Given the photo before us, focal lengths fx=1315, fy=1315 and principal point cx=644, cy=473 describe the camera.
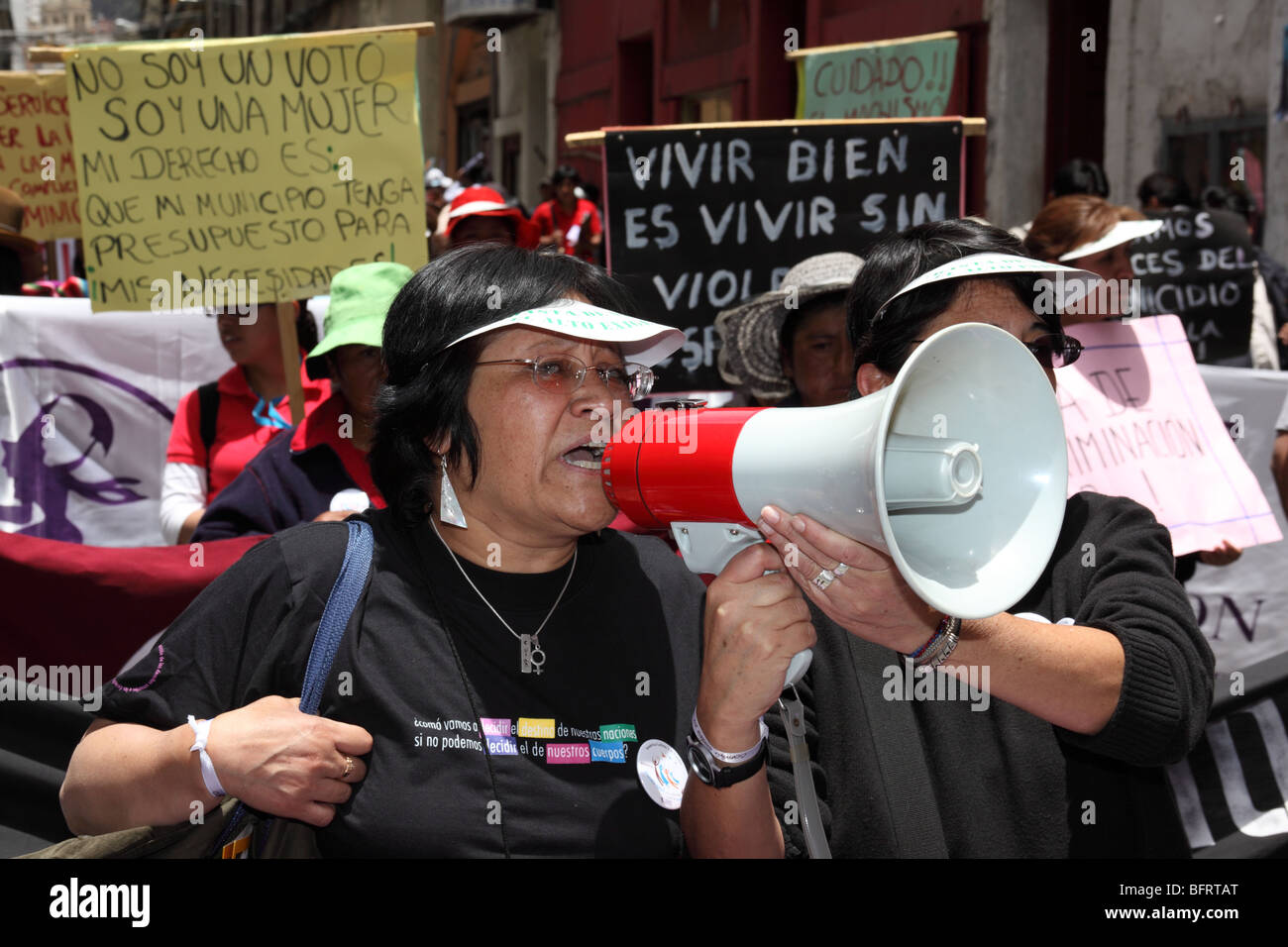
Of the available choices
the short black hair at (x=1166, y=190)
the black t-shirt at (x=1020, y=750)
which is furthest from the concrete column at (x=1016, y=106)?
the black t-shirt at (x=1020, y=750)

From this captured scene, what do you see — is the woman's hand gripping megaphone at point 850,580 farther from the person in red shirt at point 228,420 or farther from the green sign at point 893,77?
the green sign at point 893,77

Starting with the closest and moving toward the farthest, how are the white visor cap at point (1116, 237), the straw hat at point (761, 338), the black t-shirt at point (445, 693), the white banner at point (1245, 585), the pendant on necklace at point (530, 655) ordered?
1. the black t-shirt at point (445, 693)
2. the pendant on necklace at point (530, 655)
3. the straw hat at point (761, 338)
4. the white visor cap at point (1116, 237)
5. the white banner at point (1245, 585)

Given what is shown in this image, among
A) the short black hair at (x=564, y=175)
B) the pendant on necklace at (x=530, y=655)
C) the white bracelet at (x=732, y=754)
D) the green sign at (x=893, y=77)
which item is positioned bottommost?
the white bracelet at (x=732, y=754)

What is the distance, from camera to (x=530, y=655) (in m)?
1.93

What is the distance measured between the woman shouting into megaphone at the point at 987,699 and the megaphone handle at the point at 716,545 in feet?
0.23

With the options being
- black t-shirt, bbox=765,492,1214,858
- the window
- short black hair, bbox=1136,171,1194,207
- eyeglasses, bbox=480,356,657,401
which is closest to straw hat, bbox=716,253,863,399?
eyeglasses, bbox=480,356,657,401

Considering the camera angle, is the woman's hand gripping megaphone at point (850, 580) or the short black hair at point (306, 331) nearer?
the woman's hand gripping megaphone at point (850, 580)

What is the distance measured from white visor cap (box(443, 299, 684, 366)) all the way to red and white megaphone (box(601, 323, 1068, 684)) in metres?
0.16

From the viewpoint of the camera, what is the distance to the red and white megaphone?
4.86ft

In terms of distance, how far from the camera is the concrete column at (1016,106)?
10.4m

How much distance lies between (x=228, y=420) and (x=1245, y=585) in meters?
3.68

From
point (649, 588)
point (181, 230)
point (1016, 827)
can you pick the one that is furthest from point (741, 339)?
point (1016, 827)

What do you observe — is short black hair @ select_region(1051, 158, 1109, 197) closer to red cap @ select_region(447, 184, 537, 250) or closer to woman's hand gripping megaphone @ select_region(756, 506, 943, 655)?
red cap @ select_region(447, 184, 537, 250)
